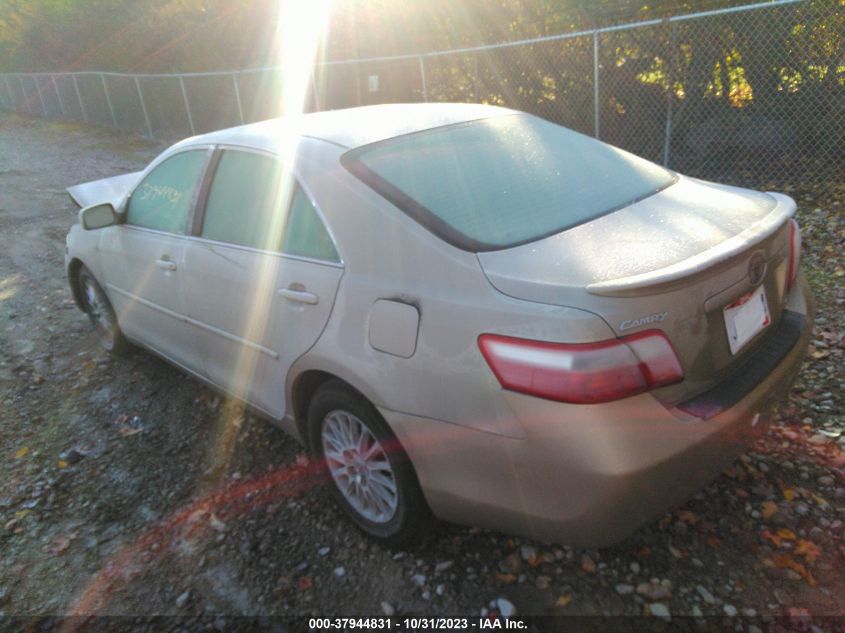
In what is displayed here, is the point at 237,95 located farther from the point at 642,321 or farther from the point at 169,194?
the point at 642,321

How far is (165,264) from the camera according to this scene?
362 centimetres

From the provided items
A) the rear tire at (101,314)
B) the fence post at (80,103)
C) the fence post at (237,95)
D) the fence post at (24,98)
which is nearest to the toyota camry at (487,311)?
the rear tire at (101,314)

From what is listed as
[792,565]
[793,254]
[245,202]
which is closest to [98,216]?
[245,202]

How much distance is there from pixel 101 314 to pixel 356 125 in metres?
2.88

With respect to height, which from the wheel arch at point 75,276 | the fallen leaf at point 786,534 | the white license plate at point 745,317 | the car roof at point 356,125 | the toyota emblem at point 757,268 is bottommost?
A: the fallen leaf at point 786,534

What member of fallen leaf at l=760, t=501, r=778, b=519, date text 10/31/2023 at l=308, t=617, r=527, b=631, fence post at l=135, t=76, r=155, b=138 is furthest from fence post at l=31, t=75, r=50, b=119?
fallen leaf at l=760, t=501, r=778, b=519

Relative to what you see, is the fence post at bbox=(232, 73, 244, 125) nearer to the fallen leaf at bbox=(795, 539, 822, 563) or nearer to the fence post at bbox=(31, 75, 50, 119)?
the fallen leaf at bbox=(795, 539, 822, 563)

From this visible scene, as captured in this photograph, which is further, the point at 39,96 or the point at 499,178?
the point at 39,96

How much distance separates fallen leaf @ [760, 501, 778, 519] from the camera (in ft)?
8.66

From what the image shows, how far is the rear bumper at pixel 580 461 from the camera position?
190 cm

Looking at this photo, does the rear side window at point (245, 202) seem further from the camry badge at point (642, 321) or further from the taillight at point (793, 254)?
the taillight at point (793, 254)

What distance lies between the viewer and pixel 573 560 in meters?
2.57

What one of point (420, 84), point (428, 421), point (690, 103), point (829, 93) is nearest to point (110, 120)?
point (420, 84)

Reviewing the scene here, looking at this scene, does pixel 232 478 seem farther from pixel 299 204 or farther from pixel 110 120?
pixel 110 120
